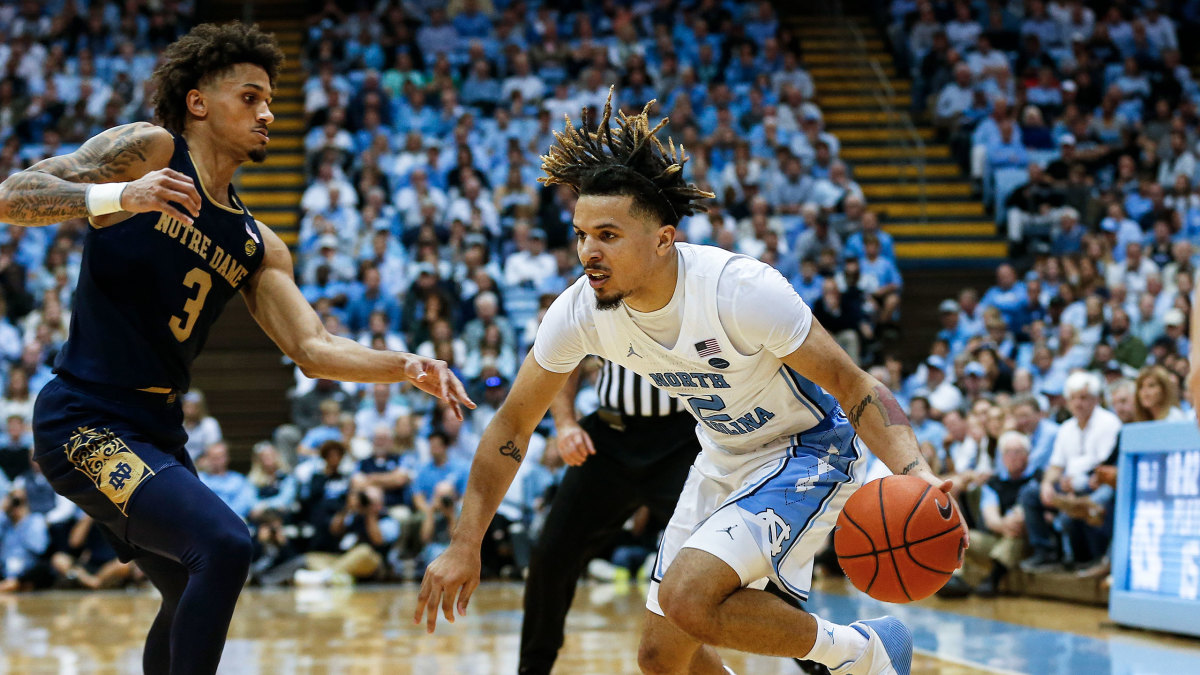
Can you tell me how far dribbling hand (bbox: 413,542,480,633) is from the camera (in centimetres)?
409

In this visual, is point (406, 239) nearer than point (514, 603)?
No

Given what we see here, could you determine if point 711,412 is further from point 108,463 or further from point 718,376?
point 108,463

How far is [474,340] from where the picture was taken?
14008 millimetres

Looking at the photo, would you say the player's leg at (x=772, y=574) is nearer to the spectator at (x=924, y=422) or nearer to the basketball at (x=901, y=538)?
the basketball at (x=901, y=538)

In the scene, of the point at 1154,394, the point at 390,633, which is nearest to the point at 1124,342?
the point at 1154,394

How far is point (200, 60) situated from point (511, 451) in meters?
1.77

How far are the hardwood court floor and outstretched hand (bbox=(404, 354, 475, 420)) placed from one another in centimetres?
299

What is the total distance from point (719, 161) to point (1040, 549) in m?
8.25

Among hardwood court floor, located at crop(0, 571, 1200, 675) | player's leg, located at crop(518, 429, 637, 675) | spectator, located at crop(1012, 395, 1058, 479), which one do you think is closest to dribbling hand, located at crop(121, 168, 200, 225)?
player's leg, located at crop(518, 429, 637, 675)

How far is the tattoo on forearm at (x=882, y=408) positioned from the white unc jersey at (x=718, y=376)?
36 cm

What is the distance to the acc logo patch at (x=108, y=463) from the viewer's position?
4000mm

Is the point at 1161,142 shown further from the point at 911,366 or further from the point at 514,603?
the point at 514,603

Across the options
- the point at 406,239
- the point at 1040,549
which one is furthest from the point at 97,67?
the point at 1040,549

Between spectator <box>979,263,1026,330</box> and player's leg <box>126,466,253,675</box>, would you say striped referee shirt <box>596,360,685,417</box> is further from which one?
spectator <box>979,263,1026,330</box>
